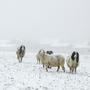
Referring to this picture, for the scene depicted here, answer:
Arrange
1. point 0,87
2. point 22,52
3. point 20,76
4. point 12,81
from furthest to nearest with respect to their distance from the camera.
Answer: point 22,52
point 20,76
point 12,81
point 0,87

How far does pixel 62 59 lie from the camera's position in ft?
90.7

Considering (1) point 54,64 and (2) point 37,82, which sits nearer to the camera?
(2) point 37,82

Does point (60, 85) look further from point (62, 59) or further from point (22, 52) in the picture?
point (22, 52)

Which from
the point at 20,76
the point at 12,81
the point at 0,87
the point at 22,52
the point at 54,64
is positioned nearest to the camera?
the point at 0,87

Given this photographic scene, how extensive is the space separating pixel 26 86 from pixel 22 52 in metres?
18.7

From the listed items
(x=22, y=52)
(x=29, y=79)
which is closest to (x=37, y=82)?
(x=29, y=79)

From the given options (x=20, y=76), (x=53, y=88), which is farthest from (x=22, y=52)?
(x=53, y=88)

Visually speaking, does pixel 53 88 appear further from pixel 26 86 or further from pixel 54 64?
pixel 54 64

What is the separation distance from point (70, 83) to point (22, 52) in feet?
56.4

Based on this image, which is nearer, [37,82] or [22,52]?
[37,82]

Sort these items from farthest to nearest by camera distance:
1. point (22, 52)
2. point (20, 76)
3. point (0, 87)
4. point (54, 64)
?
1. point (22, 52)
2. point (54, 64)
3. point (20, 76)
4. point (0, 87)

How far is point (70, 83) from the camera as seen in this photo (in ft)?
67.6

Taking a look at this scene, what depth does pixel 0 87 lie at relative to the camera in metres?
18.2

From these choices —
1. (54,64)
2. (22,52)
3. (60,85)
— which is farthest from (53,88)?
(22,52)
